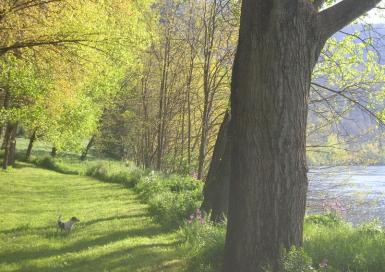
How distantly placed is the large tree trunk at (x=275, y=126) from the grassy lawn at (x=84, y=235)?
2.32m

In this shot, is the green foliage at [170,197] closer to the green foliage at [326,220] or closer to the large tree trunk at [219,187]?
the large tree trunk at [219,187]

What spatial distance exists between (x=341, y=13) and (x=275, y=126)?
1.73 meters

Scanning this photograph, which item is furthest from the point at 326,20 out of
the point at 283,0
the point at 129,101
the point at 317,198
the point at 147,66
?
the point at 129,101

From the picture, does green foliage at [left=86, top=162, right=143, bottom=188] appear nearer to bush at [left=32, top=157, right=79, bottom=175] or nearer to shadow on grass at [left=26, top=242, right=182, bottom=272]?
bush at [left=32, top=157, right=79, bottom=175]

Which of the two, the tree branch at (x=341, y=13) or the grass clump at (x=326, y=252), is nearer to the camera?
the grass clump at (x=326, y=252)

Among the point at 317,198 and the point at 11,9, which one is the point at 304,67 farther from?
the point at 317,198

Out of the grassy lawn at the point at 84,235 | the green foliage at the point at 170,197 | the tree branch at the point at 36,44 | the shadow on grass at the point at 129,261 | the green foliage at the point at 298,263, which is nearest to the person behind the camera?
the green foliage at the point at 298,263

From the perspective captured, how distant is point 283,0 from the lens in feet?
19.4

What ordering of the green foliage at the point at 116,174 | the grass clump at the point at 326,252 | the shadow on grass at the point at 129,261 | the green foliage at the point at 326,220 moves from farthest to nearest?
1. the green foliage at the point at 116,174
2. the green foliage at the point at 326,220
3. the shadow on grass at the point at 129,261
4. the grass clump at the point at 326,252

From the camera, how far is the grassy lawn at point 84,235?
8.42 meters

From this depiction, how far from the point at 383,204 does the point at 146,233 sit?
55.7ft

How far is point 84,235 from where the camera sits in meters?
10.9

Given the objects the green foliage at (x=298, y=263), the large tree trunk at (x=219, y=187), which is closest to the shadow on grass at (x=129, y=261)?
the large tree trunk at (x=219, y=187)

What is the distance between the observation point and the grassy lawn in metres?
8.42
